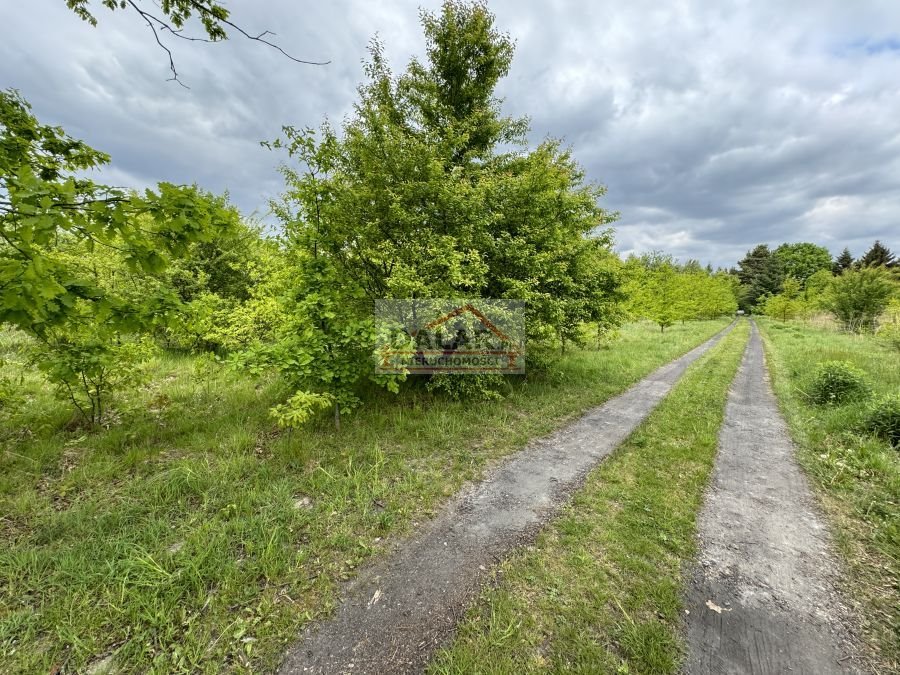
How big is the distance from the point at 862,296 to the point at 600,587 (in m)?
35.3

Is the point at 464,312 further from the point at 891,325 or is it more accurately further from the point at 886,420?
the point at 891,325

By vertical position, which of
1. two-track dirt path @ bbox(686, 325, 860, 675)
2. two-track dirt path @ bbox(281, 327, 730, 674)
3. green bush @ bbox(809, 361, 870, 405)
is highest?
green bush @ bbox(809, 361, 870, 405)

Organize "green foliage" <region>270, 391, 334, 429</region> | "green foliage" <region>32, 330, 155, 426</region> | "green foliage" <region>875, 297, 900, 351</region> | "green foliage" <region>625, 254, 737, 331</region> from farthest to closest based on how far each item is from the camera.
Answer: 1. "green foliage" <region>625, 254, 737, 331</region>
2. "green foliage" <region>875, 297, 900, 351</region>
3. "green foliage" <region>32, 330, 155, 426</region>
4. "green foliage" <region>270, 391, 334, 429</region>

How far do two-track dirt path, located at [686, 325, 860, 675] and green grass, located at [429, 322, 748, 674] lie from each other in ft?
0.58

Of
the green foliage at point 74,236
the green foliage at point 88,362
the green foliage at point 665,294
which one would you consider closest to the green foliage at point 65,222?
the green foliage at point 74,236

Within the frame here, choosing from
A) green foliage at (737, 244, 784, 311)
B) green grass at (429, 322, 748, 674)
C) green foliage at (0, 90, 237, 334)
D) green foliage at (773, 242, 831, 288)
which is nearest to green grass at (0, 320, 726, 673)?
green grass at (429, 322, 748, 674)

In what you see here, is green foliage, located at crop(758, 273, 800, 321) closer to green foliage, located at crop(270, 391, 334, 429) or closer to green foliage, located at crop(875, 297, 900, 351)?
green foliage, located at crop(875, 297, 900, 351)

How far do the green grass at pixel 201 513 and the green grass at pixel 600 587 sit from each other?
4.15 feet

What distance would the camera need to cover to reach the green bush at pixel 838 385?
22.6 feet

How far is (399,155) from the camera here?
5.79m

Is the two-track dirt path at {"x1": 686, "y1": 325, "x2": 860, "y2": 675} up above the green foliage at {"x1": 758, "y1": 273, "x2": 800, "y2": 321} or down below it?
below

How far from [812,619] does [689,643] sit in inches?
45.3

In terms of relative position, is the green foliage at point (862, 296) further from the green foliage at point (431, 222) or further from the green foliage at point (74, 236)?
the green foliage at point (74, 236)

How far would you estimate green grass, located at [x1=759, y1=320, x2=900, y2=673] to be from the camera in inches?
102
